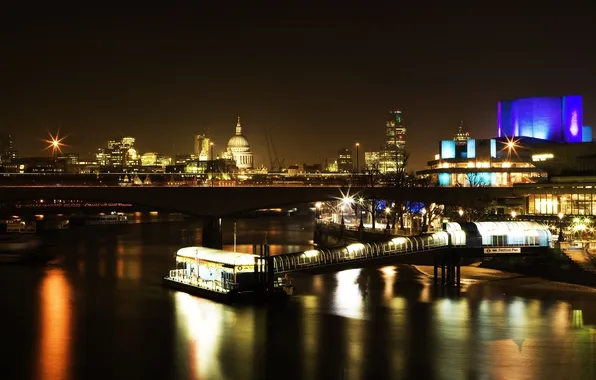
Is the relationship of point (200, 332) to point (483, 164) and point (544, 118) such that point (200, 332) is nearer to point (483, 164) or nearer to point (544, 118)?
point (544, 118)

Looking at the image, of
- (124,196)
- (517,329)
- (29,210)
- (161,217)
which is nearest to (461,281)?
(517,329)

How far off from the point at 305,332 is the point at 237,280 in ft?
29.7

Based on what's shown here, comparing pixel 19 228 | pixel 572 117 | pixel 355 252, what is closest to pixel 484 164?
pixel 572 117

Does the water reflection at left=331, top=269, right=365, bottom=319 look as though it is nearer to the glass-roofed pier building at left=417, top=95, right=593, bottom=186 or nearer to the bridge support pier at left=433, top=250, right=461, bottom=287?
the bridge support pier at left=433, top=250, right=461, bottom=287

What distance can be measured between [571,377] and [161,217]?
439 ft

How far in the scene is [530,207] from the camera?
85938mm

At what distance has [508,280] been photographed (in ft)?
181

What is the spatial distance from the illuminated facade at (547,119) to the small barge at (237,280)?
81.3 meters

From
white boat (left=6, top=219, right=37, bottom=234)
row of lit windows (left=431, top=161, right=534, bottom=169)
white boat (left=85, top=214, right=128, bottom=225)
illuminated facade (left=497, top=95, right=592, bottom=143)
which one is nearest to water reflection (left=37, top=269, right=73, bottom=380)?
white boat (left=6, top=219, right=37, bottom=234)

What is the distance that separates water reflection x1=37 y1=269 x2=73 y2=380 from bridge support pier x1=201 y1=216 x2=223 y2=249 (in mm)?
25827

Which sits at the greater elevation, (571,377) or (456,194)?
(456,194)

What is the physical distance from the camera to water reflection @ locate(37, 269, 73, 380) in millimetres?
33312

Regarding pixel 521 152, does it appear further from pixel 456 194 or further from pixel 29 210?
pixel 29 210

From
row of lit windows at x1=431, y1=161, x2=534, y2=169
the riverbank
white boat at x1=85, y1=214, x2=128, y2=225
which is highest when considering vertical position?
row of lit windows at x1=431, y1=161, x2=534, y2=169
